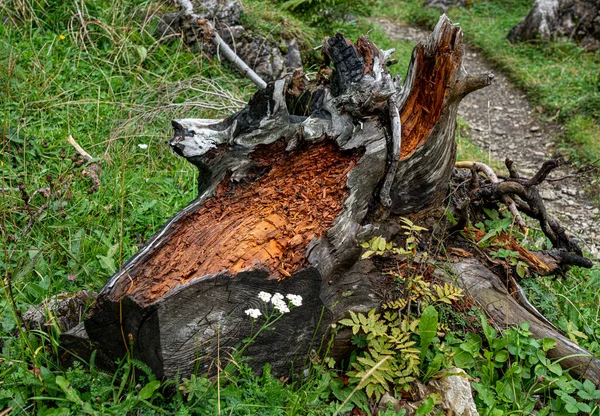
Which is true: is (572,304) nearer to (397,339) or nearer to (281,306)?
(397,339)

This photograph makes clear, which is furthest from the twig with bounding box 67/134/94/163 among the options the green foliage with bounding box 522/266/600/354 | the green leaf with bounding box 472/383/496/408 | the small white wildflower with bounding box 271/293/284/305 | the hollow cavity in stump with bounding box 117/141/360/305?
the green foliage with bounding box 522/266/600/354

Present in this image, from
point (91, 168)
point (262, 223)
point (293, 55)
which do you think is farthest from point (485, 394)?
point (293, 55)

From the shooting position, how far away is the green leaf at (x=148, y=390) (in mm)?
2611

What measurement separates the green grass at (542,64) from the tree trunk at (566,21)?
23 cm

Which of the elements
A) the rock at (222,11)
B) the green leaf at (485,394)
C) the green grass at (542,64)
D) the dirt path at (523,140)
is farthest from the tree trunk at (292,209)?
the green grass at (542,64)

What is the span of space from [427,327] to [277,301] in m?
0.97

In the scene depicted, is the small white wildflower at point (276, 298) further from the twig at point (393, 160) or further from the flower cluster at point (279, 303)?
the twig at point (393, 160)

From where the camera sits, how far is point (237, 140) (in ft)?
10.6

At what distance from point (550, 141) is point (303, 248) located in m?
6.39

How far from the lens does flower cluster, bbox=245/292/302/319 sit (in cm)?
260

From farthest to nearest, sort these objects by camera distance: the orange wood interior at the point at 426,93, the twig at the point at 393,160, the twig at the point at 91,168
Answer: the twig at the point at 91,168 → the orange wood interior at the point at 426,93 → the twig at the point at 393,160

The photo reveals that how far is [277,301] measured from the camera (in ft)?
8.64

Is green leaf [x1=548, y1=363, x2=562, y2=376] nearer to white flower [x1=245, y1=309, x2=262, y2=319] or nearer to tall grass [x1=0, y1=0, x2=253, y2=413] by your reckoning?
white flower [x1=245, y1=309, x2=262, y2=319]

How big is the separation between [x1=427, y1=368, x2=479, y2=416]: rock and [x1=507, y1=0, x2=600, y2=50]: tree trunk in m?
9.29
